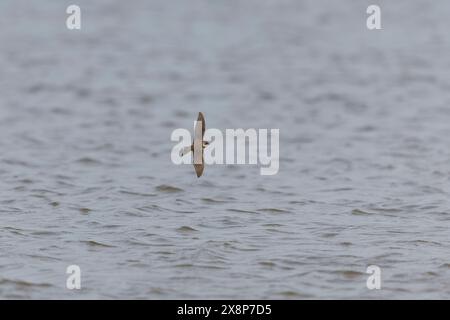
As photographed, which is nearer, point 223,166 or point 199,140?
point 199,140

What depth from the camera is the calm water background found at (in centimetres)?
827

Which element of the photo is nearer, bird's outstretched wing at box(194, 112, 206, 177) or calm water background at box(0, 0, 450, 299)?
bird's outstretched wing at box(194, 112, 206, 177)

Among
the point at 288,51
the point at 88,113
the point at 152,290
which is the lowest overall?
the point at 152,290

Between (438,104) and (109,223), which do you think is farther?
(438,104)

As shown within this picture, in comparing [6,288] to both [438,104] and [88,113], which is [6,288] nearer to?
[88,113]

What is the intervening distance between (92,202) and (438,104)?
665cm

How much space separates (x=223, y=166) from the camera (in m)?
11.7

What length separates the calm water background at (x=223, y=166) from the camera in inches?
325

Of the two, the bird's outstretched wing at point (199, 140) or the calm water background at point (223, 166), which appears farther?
the calm water background at point (223, 166)

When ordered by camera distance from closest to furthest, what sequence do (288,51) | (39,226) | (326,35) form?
(39,226) < (288,51) < (326,35)

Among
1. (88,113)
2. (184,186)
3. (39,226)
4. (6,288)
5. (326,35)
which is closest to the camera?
(6,288)

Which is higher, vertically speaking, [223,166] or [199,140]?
[223,166]

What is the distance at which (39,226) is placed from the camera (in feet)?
30.3

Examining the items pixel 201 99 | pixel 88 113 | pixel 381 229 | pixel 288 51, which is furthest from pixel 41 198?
pixel 288 51
